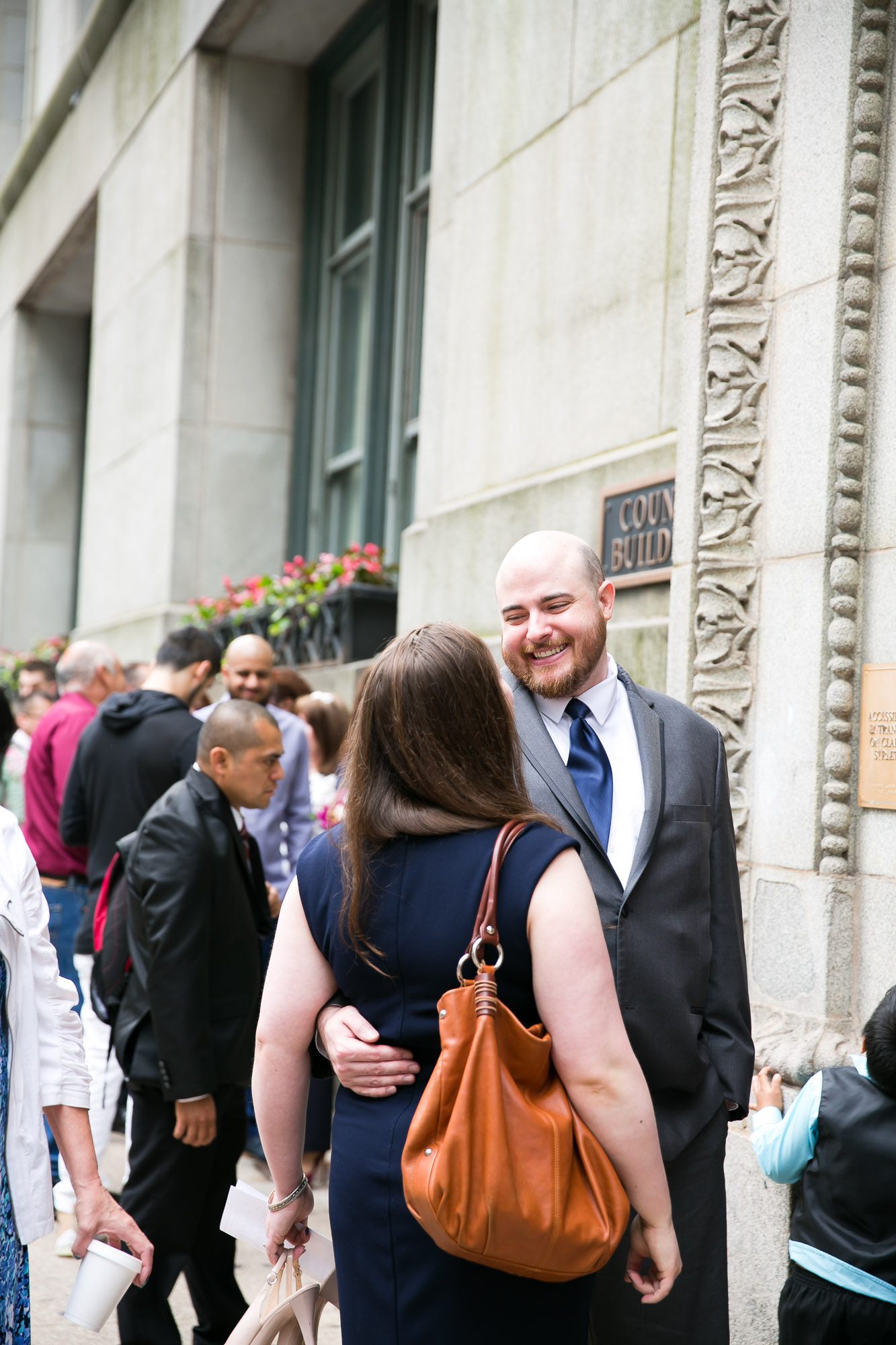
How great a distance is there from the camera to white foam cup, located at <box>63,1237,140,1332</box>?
2.62 m

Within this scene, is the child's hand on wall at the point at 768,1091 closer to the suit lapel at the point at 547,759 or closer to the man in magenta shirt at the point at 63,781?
the suit lapel at the point at 547,759

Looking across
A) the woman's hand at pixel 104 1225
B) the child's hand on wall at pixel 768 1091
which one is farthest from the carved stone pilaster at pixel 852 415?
the woman's hand at pixel 104 1225

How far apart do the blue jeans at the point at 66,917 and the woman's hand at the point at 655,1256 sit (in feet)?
14.7

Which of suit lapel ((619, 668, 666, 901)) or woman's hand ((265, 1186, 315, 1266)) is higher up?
suit lapel ((619, 668, 666, 901))

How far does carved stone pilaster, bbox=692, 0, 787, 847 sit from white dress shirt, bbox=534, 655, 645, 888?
1.20 m

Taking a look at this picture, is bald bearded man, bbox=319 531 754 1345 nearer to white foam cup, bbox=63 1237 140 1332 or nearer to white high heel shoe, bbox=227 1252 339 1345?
white high heel shoe, bbox=227 1252 339 1345

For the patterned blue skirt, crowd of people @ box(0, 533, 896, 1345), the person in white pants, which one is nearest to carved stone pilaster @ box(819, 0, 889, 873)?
crowd of people @ box(0, 533, 896, 1345)

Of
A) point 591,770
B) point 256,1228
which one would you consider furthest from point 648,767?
point 256,1228

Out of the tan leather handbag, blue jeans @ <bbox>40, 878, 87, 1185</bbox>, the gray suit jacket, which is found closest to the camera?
the tan leather handbag

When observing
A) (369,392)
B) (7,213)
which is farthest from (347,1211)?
(7,213)

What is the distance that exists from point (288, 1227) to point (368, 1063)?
23.5 inches

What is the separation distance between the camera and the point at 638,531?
17.0ft

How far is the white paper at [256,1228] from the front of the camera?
2705 millimetres

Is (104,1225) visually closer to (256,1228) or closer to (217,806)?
(256,1228)
